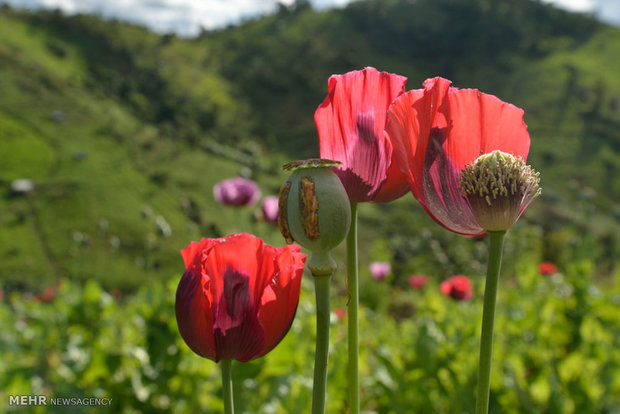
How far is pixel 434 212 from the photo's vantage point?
68 cm

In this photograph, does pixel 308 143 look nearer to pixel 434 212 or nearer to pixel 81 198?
pixel 81 198

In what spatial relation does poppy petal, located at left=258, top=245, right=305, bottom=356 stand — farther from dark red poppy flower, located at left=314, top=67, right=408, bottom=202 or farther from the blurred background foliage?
the blurred background foliage

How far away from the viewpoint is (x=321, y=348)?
1.87 feet

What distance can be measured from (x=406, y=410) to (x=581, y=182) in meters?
33.7

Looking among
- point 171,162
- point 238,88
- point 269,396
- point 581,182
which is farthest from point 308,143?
point 269,396

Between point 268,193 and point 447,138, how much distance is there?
23.6m

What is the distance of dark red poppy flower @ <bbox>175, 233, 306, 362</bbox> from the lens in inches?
25.8

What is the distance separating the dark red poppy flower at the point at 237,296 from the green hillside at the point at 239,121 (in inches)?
Answer: 112

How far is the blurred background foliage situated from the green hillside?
14 centimetres

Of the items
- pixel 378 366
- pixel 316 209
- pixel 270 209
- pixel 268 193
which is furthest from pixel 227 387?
pixel 268 193

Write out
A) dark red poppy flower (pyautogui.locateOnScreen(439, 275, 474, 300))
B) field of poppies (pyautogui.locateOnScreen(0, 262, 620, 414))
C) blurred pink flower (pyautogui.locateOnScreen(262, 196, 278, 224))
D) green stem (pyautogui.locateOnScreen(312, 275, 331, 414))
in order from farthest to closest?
dark red poppy flower (pyautogui.locateOnScreen(439, 275, 474, 300)) < blurred pink flower (pyautogui.locateOnScreen(262, 196, 278, 224)) < field of poppies (pyautogui.locateOnScreen(0, 262, 620, 414)) < green stem (pyautogui.locateOnScreen(312, 275, 331, 414))

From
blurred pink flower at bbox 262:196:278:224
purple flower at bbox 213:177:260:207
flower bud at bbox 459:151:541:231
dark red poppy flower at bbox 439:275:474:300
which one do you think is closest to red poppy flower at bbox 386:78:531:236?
flower bud at bbox 459:151:541:231

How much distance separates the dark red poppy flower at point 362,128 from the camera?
0.73 m

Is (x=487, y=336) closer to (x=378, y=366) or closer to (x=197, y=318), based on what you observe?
(x=197, y=318)
